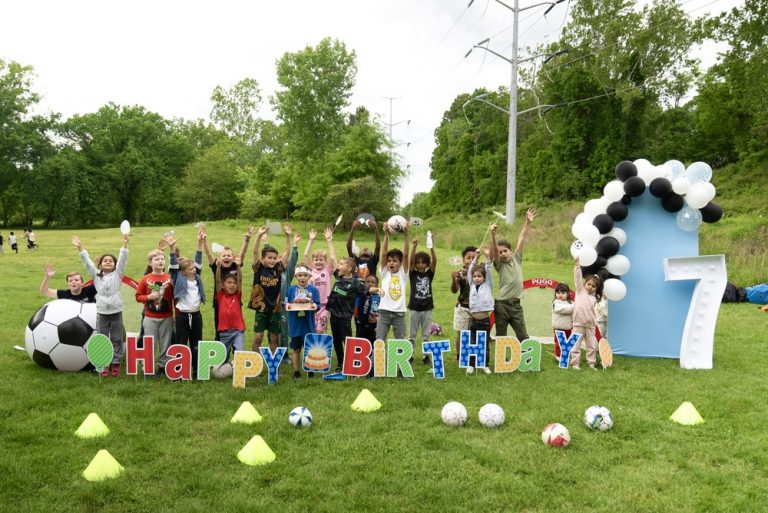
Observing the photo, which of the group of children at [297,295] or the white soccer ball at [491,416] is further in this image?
the group of children at [297,295]

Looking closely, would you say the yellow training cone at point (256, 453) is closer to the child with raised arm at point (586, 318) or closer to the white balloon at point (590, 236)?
A: the child with raised arm at point (586, 318)

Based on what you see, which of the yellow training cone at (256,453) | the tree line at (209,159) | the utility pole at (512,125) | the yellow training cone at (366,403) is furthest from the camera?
the tree line at (209,159)

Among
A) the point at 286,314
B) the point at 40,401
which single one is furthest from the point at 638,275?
the point at 40,401

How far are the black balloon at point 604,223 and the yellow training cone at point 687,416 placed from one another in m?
3.73

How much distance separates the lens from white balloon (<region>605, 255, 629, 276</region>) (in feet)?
30.6

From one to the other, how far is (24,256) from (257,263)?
25.0 metres

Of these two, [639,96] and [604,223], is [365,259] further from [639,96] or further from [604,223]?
[639,96]

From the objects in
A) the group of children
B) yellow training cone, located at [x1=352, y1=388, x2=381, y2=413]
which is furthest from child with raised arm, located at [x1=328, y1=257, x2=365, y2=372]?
yellow training cone, located at [x1=352, y1=388, x2=381, y2=413]

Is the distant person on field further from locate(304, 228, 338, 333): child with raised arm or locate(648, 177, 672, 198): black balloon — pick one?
locate(648, 177, 672, 198): black balloon

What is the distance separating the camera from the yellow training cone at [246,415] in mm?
6195

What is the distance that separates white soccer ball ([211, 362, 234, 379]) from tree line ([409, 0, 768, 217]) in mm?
26843

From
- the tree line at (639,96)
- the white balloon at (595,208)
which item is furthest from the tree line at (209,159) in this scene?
the white balloon at (595,208)

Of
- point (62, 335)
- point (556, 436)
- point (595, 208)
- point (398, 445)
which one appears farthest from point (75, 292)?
point (595, 208)

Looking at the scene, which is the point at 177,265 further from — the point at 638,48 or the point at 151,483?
the point at 638,48
